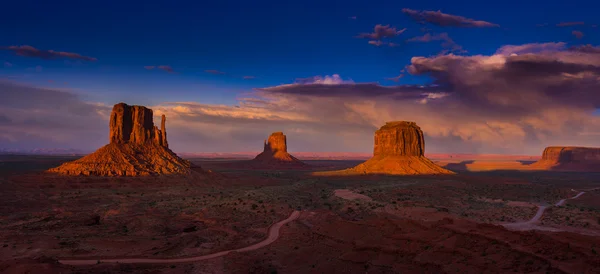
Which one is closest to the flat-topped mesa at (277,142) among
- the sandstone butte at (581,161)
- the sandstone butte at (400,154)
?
the sandstone butte at (400,154)

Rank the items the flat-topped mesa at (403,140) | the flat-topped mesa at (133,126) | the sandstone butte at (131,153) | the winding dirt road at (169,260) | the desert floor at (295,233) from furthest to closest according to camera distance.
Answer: the flat-topped mesa at (403,140) → the flat-topped mesa at (133,126) → the sandstone butte at (131,153) → the winding dirt road at (169,260) → the desert floor at (295,233)

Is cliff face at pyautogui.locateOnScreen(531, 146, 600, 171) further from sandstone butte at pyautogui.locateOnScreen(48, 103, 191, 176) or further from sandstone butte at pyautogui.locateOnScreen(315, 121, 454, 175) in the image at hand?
sandstone butte at pyautogui.locateOnScreen(48, 103, 191, 176)

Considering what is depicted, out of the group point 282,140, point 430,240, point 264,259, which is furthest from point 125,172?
point 282,140

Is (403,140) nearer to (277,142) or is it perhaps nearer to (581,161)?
(277,142)

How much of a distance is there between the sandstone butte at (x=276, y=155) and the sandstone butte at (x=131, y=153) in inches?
3572

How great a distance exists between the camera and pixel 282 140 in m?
196

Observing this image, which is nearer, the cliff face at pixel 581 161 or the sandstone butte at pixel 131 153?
the sandstone butte at pixel 131 153

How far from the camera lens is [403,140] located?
407ft

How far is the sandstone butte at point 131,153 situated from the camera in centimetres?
8088

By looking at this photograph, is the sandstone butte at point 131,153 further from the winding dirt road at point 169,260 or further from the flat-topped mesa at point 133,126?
the winding dirt road at point 169,260

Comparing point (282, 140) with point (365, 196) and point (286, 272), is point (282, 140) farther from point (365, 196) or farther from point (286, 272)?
point (286, 272)

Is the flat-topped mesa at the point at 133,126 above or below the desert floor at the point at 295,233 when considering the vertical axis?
above

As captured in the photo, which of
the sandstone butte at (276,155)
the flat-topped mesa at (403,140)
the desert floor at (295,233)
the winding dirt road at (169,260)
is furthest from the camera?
the sandstone butte at (276,155)

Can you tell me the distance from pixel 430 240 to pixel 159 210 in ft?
125
